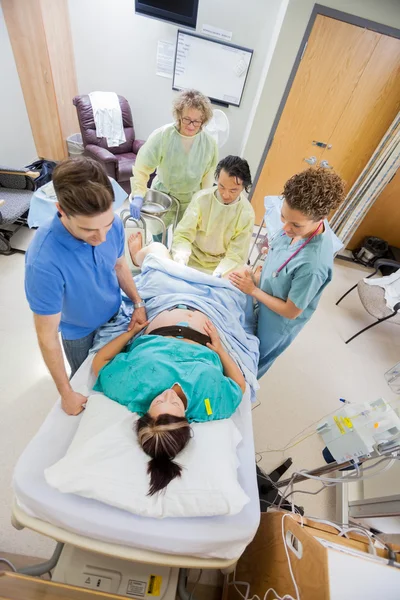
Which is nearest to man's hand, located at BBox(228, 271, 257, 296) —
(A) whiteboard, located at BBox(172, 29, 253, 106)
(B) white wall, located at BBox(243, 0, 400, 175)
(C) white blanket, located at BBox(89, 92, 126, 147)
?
(B) white wall, located at BBox(243, 0, 400, 175)

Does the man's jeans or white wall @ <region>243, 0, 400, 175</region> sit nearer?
the man's jeans

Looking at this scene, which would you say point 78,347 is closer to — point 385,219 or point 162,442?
point 162,442

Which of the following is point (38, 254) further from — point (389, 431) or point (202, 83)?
point (202, 83)

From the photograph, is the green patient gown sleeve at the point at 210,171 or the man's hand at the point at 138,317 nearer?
the man's hand at the point at 138,317

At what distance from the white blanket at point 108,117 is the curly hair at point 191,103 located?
2.07m

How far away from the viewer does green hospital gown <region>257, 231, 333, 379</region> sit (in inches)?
42.8

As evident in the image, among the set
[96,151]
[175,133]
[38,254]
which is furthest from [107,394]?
[96,151]

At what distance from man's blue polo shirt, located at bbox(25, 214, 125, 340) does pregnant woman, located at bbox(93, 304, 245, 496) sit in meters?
0.18

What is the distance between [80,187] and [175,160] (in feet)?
4.42

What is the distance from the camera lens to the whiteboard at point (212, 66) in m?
3.19

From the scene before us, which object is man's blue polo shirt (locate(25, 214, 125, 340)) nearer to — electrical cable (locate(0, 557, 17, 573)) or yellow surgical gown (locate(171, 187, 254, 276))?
yellow surgical gown (locate(171, 187, 254, 276))

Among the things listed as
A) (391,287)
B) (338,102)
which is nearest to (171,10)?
(338,102)

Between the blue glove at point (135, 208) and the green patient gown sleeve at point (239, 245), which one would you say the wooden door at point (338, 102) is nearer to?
the green patient gown sleeve at point (239, 245)

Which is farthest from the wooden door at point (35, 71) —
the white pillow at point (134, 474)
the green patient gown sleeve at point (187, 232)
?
the white pillow at point (134, 474)
